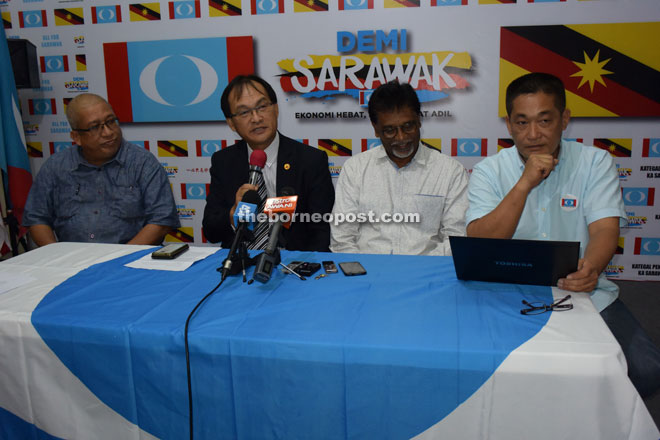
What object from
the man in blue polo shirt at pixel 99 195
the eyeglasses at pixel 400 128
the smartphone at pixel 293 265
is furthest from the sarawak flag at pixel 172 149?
the smartphone at pixel 293 265

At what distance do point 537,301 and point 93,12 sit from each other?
3.97 metres

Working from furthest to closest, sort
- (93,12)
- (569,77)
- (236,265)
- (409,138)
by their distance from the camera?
1. (93,12)
2. (569,77)
3. (409,138)
4. (236,265)

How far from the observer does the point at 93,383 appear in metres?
1.17

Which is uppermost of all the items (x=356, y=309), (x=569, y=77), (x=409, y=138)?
(x=569, y=77)

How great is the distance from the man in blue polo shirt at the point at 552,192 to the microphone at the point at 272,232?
2.33ft

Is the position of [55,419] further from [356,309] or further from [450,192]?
[450,192]

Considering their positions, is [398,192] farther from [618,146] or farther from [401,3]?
[618,146]

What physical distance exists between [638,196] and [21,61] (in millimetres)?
4795

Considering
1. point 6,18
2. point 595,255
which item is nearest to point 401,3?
point 595,255

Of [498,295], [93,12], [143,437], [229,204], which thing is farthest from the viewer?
[93,12]

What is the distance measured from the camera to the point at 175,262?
1.69 m

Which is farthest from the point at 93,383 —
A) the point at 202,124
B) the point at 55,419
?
the point at 202,124

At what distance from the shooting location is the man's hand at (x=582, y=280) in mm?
1270

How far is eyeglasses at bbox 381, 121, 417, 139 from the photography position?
203 cm
